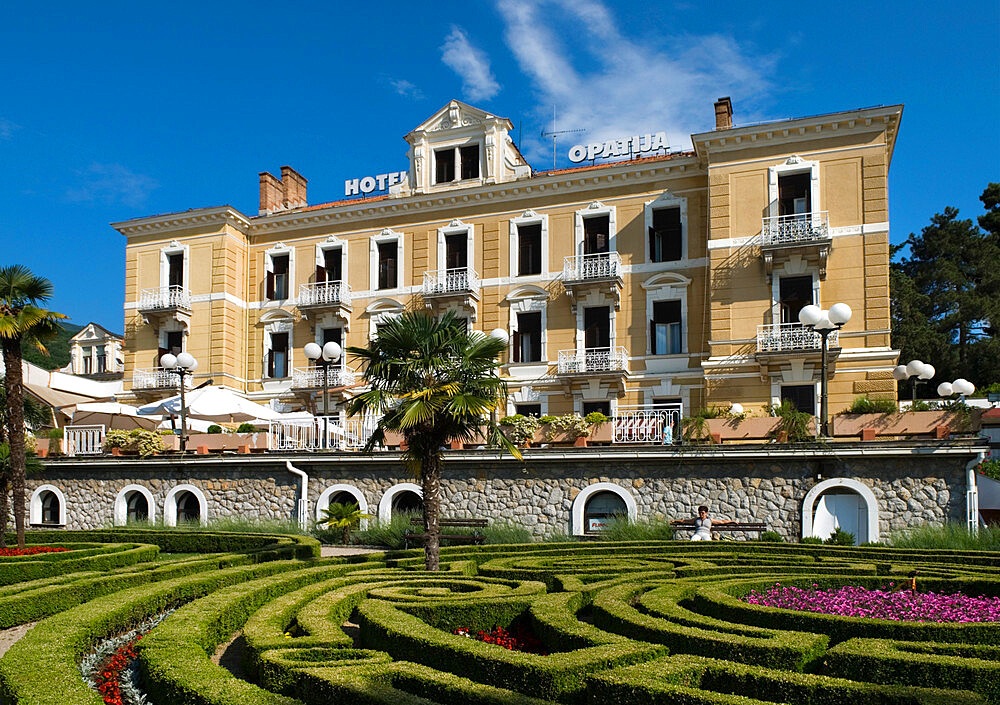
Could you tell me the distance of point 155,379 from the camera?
3425 centimetres

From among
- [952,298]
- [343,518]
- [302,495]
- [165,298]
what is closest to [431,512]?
[343,518]

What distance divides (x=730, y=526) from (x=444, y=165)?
20.2 meters

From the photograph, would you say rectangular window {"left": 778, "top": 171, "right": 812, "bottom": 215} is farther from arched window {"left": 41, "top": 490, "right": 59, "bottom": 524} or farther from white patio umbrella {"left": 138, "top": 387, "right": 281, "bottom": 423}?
arched window {"left": 41, "top": 490, "right": 59, "bottom": 524}

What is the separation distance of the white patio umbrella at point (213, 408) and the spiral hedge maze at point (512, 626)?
11.3 metres

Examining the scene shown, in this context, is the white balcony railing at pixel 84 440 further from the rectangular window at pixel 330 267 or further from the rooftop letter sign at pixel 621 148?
the rooftop letter sign at pixel 621 148

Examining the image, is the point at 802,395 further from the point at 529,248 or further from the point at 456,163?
the point at 456,163

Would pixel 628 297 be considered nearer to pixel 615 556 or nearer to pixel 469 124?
pixel 469 124

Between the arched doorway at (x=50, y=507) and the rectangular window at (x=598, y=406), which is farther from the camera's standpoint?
the rectangular window at (x=598, y=406)

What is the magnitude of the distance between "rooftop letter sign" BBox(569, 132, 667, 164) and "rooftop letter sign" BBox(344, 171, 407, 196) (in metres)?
7.12

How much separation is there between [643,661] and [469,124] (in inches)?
1122

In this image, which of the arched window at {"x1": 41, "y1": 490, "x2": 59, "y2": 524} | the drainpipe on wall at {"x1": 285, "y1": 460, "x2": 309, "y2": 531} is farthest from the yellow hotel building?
the drainpipe on wall at {"x1": 285, "y1": 460, "x2": 309, "y2": 531}

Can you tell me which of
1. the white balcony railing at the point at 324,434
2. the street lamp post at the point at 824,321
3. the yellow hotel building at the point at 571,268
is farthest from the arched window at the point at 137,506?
the street lamp post at the point at 824,321

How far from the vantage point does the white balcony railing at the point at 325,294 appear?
33372 millimetres

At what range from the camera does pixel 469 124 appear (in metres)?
33.3
